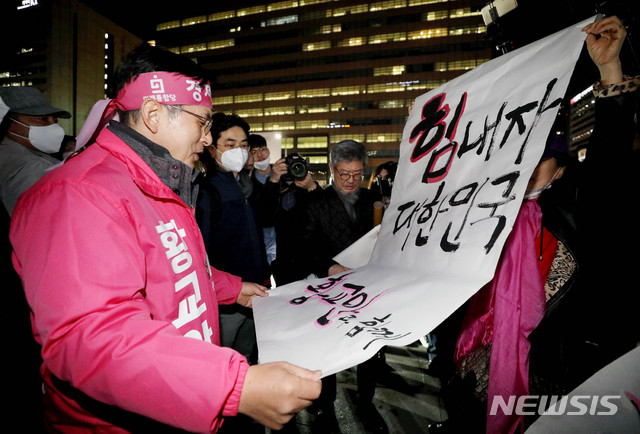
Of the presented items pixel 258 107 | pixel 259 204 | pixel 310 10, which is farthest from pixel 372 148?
pixel 259 204

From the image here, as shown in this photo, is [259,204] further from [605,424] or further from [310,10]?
[310,10]

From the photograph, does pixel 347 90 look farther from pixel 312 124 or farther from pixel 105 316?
pixel 105 316

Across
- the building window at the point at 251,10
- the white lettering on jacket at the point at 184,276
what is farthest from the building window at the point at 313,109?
the white lettering on jacket at the point at 184,276

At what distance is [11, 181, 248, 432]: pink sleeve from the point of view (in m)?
0.68

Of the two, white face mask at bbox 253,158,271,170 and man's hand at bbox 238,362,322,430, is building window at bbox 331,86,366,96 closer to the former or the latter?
white face mask at bbox 253,158,271,170

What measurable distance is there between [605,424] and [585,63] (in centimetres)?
166

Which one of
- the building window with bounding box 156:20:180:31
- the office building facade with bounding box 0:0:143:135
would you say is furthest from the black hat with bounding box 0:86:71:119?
the building window with bounding box 156:20:180:31

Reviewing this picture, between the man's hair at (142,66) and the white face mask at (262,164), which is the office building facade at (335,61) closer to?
the white face mask at (262,164)

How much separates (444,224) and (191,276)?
3.26 ft

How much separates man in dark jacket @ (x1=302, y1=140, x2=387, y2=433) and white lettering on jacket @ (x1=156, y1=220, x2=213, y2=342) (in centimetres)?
145

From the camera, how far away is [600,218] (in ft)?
4.86

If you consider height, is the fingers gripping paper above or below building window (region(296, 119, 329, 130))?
below

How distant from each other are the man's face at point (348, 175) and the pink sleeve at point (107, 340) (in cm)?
215

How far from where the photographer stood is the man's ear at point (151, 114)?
120 cm
